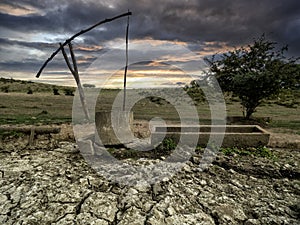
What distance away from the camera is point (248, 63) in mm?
8477

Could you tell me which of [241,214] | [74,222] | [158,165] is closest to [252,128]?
[158,165]

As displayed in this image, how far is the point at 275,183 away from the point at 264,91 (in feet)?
16.3

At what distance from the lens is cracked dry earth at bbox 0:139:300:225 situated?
285 centimetres

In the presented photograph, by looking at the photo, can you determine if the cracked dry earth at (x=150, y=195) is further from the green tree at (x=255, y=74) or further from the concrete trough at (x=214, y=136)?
the green tree at (x=255, y=74)

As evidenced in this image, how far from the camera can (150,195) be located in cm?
332

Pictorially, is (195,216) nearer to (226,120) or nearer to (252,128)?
(252,128)

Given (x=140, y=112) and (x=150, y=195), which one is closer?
(x=150, y=195)

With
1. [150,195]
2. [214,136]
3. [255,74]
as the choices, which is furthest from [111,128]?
[255,74]

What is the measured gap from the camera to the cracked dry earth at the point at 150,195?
2846 mm

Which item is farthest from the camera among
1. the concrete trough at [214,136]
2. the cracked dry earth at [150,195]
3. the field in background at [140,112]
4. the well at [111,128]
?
the field in background at [140,112]

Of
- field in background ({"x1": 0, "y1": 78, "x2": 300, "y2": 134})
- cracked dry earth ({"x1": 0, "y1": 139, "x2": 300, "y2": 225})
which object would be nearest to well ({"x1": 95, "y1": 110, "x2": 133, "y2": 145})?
cracked dry earth ({"x1": 0, "y1": 139, "x2": 300, "y2": 225})

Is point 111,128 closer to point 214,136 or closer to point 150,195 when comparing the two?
point 150,195

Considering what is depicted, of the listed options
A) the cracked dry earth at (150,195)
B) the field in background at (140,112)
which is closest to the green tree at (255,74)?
the field in background at (140,112)

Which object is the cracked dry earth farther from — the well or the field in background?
the field in background
